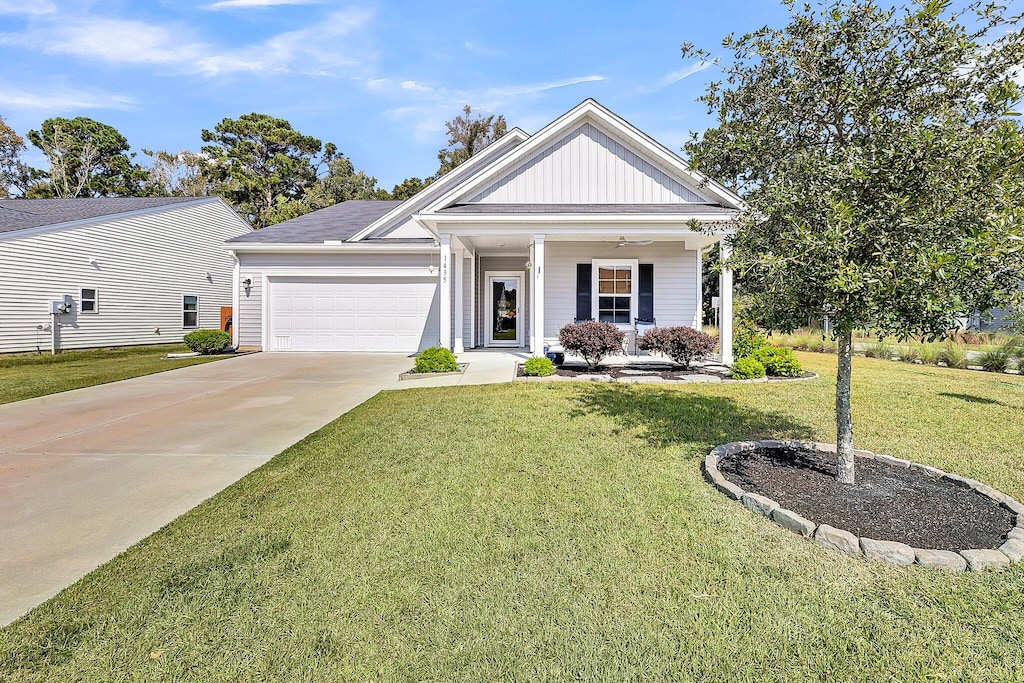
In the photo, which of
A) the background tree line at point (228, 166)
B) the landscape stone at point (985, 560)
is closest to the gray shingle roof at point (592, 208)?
the landscape stone at point (985, 560)

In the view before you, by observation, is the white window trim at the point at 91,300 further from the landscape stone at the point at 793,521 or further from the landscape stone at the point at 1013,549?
the landscape stone at the point at 1013,549

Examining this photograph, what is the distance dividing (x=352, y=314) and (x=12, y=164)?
1469 inches

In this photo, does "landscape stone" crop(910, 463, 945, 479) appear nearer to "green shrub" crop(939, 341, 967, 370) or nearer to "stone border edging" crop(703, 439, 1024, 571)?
"stone border edging" crop(703, 439, 1024, 571)

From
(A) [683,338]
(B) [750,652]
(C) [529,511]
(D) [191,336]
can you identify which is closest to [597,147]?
(A) [683,338]

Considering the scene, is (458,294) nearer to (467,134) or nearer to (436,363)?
(436,363)

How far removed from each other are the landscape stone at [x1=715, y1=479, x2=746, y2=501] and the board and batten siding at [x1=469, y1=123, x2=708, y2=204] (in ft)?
27.5


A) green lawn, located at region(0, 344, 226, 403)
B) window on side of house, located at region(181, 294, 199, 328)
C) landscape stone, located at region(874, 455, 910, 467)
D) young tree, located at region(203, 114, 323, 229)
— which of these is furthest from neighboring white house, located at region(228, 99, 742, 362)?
young tree, located at region(203, 114, 323, 229)

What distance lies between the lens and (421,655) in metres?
1.95

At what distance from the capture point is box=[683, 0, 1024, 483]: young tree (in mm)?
2912

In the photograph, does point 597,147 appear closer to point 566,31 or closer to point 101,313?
point 566,31

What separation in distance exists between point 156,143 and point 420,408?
41922 mm

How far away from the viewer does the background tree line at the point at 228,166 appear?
Answer: 32062 millimetres

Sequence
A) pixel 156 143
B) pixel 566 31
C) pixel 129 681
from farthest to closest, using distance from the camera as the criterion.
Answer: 1. pixel 156 143
2. pixel 566 31
3. pixel 129 681

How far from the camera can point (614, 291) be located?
11.9m
